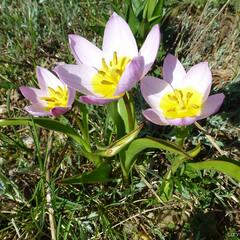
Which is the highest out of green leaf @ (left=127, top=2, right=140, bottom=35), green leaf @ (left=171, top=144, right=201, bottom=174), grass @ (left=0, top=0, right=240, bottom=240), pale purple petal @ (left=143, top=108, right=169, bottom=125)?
pale purple petal @ (left=143, top=108, right=169, bottom=125)


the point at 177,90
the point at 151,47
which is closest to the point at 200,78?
→ the point at 177,90

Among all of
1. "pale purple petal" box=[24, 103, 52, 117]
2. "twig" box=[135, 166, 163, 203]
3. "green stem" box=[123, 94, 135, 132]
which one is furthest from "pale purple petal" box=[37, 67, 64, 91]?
"twig" box=[135, 166, 163, 203]

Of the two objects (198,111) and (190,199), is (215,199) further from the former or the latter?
(198,111)

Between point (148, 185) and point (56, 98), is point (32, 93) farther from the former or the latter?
point (148, 185)

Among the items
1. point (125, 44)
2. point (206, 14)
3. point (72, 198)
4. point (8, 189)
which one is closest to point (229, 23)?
point (206, 14)

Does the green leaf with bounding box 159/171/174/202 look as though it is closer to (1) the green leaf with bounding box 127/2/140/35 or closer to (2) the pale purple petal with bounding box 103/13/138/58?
(2) the pale purple petal with bounding box 103/13/138/58

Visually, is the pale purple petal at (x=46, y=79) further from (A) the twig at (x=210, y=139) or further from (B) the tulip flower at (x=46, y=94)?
(A) the twig at (x=210, y=139)
